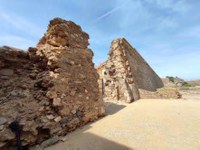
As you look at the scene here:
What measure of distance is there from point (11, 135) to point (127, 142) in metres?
2.16

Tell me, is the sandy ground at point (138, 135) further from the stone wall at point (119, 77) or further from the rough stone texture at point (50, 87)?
the stone wall at point (119, 77)

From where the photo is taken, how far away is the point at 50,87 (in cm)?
389

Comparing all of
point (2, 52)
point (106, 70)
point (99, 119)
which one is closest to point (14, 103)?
point (2, 52)

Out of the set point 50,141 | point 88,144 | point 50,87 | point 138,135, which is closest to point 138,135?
point 138,135

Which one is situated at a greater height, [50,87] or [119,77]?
[119,77]

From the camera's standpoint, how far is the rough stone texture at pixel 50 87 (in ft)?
10.6

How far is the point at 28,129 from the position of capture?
3.08m

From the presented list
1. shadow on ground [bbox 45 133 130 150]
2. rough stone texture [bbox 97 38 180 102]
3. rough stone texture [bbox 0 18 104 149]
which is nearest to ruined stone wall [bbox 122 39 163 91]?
rough stone texture [bbox 97 38 180 102]

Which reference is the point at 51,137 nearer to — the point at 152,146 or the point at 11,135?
the point at 11,135

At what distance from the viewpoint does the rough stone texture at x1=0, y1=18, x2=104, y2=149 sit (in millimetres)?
3229

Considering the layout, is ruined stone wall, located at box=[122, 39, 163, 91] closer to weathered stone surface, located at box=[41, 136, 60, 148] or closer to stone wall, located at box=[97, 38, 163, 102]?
stone wall, located at box=[97, 38, 163, 102]

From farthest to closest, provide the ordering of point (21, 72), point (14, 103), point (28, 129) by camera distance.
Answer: point (21, 72)
point (14, 103)
point (28, 129)

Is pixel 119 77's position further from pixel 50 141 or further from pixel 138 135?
pixel 50 141

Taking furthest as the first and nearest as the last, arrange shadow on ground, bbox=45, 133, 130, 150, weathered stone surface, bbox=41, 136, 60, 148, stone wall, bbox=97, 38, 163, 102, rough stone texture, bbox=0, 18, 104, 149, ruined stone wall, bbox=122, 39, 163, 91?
ruined stone wall, bbox=122, 39, 163, 91 < stone wall, bbox=97, 38, 163, 102 < rough stone texture, bbox=0, 18, 104, 149 < weathered stone surface, bbox=41, 136, 60, 148 < shadow on ground, bbox=45, 133, 130, 150
